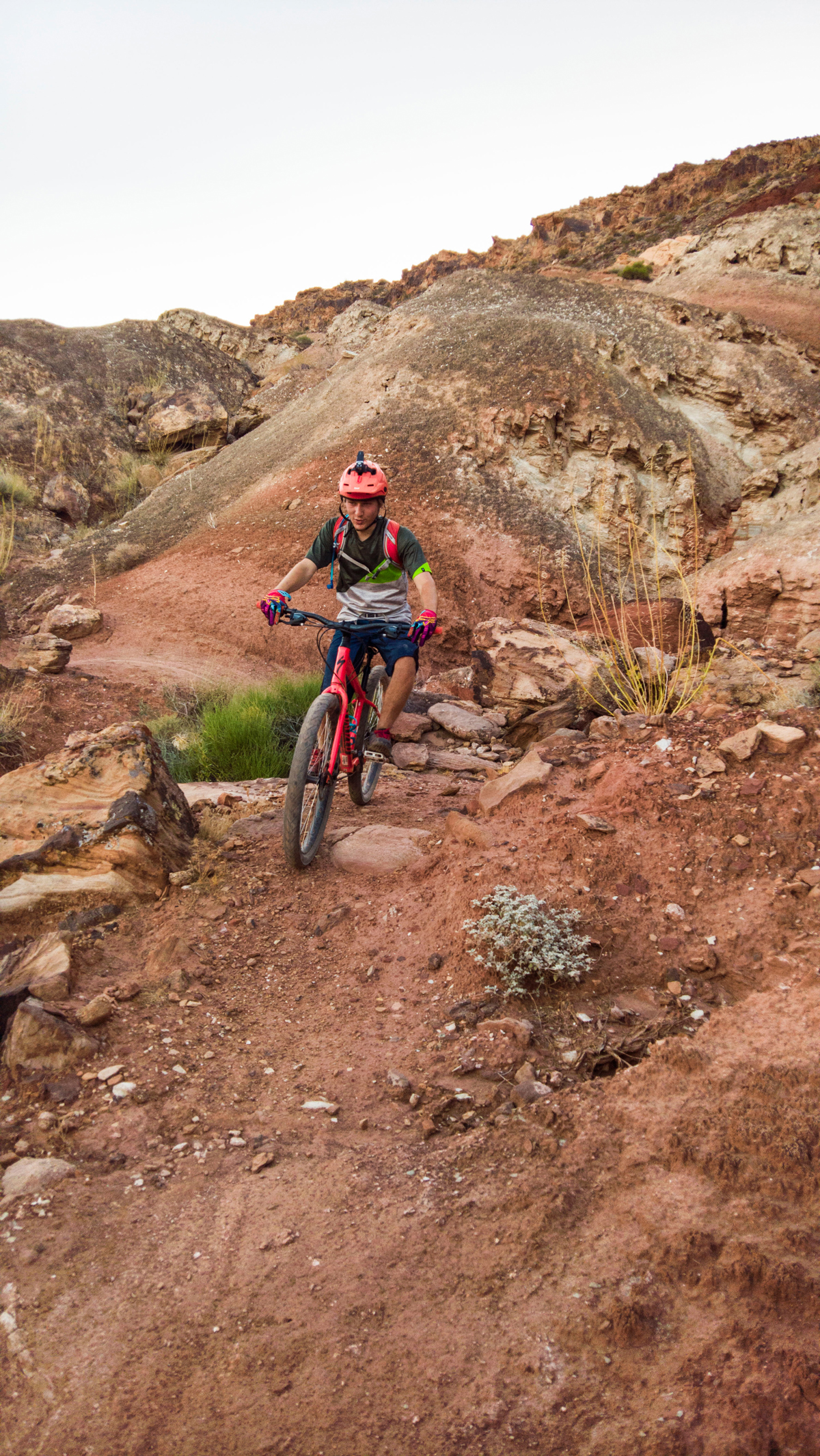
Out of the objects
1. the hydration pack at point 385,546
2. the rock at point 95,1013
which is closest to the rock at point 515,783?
the hydration pack at point 385,546

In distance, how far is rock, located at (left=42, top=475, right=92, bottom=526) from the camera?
15.7m

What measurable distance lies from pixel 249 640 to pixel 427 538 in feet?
8.58

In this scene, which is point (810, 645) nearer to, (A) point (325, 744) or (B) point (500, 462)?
(B) point (500, 462)

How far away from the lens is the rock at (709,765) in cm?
447

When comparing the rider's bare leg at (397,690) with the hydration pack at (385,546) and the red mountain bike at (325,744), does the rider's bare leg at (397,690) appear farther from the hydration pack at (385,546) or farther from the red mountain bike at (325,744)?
the hydration pack at (385,546)

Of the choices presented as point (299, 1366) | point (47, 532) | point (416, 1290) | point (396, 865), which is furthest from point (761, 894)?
point (47, 532)

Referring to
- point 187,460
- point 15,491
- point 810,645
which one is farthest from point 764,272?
point 15,491

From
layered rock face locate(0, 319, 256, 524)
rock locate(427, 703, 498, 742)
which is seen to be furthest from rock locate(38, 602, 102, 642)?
layered rock face locate(0, 319, 256, 524)

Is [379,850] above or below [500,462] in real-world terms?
below

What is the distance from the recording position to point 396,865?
14.8 ft

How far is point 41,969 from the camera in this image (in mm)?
3395

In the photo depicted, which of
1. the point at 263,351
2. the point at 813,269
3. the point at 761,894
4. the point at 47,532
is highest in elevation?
the point at 263,351

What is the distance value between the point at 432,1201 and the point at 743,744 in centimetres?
294

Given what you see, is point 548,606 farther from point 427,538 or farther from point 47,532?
point 47,532
